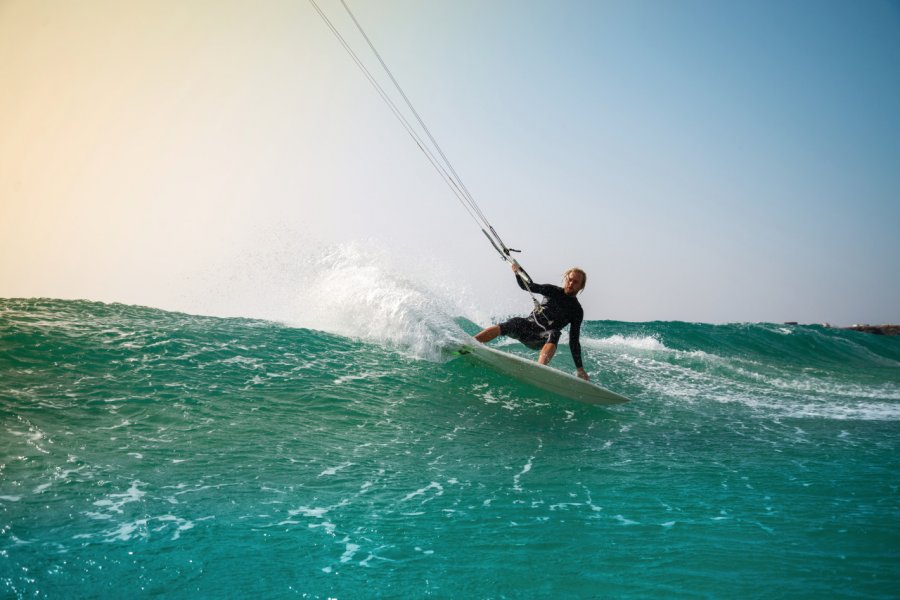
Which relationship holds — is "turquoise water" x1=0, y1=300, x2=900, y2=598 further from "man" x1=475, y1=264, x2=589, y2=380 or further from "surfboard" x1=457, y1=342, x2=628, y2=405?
"man" x1=475, y1=264, x2=589, y2=380

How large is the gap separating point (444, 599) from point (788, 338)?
24339 millimetres

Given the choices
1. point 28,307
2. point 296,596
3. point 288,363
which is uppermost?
point 28,307

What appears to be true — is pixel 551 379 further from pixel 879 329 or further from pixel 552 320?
pixel 879 329

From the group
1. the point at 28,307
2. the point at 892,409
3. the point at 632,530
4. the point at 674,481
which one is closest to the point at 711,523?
the point at 632,530

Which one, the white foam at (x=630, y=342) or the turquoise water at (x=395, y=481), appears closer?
the turquoise water at (x=395, y=481)

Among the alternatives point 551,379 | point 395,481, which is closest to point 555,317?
point 551,379

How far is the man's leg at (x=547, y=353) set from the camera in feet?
25.2

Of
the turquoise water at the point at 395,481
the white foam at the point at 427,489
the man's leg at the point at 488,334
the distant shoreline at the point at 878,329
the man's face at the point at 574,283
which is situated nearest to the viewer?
the turquoise water at the point at 395,481

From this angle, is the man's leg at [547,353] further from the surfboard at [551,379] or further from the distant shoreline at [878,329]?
the distant shoreline at [878,329]

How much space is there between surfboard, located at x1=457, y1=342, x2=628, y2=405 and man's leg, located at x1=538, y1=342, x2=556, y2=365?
0.25 metres

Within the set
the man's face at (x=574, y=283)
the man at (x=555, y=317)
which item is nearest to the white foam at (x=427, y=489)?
the man at (x=555, y=317)

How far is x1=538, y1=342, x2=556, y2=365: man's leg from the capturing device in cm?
769

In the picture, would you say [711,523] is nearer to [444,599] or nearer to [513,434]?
[444,599]

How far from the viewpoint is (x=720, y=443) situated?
18.2 feet
